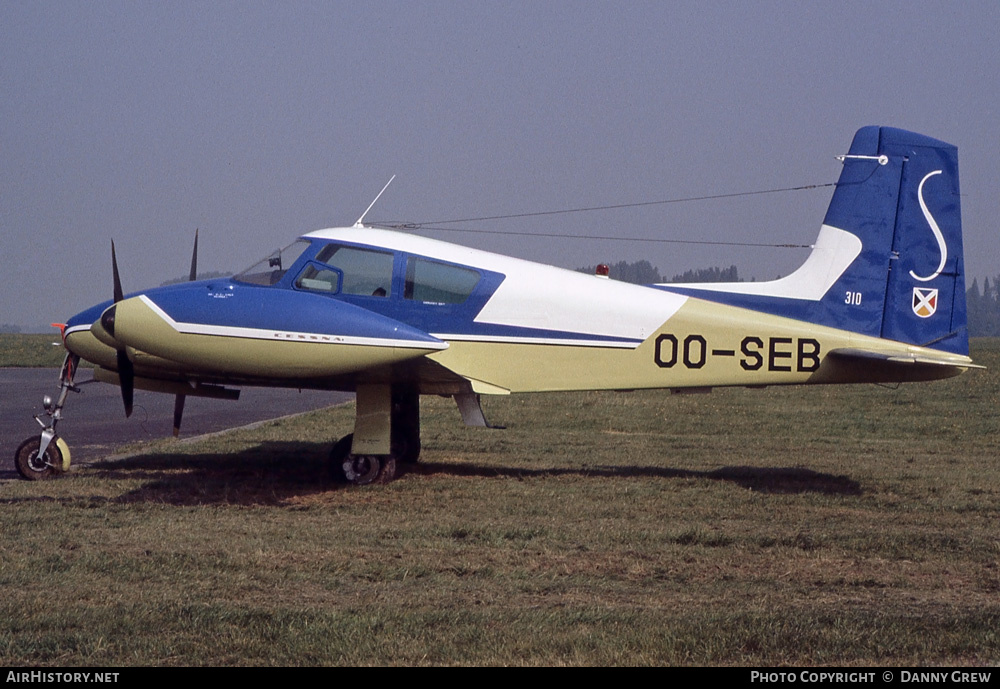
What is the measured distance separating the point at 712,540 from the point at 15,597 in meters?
5.00

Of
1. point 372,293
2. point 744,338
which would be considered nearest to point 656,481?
point 744,338

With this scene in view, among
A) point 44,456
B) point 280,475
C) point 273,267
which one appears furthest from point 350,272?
point 44,456

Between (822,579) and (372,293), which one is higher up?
(372,293)

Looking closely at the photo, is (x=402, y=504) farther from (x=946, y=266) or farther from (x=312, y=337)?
(x=946, y=266)

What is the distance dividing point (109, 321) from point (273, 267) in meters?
1.83

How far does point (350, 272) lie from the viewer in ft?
33.5

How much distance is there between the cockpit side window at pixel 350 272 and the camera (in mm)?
10156

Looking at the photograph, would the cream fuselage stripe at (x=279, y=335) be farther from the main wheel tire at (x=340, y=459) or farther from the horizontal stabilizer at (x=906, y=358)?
the horizontal stabilizer at (x=906, y=358)

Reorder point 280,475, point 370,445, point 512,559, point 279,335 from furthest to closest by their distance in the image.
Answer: point 280,475
point 370,445
point 279,335
point 512,559

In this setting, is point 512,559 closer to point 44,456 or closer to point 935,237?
point 44,456

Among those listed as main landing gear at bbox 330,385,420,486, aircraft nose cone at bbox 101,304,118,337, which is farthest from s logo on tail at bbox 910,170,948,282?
aircraft nose cone at bbox 101,304,118,337

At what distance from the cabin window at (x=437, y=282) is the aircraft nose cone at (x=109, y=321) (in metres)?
2.96

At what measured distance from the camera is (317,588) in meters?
6.13

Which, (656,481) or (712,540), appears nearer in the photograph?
(712,540)
